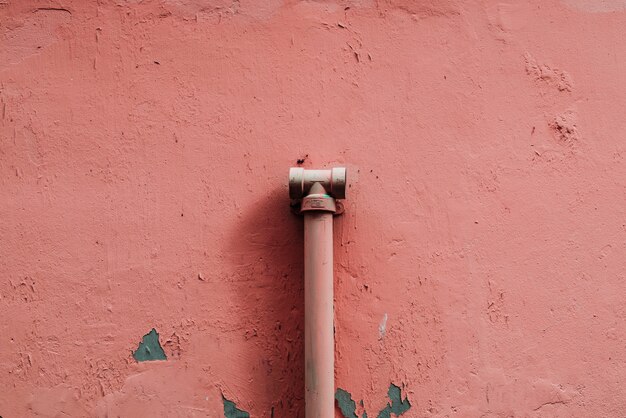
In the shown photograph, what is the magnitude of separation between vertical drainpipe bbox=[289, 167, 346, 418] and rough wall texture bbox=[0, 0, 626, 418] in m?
0.07

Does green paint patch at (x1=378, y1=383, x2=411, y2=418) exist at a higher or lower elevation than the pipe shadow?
lower

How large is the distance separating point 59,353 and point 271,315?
51 cm

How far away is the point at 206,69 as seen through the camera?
1.78 metres

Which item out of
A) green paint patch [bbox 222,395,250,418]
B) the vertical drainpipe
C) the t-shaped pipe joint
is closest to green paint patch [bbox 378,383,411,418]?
the vertical drainpipe

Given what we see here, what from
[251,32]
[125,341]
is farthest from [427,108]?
[125,341]

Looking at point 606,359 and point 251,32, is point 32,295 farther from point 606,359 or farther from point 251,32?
point 606,359

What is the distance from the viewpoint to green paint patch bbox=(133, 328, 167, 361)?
1.63 m

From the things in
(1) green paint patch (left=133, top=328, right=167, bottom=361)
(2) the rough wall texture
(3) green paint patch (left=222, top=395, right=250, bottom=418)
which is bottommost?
(3) green paint patch (left=222, top=395, right=250, bottom=418)

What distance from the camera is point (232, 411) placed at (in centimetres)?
162

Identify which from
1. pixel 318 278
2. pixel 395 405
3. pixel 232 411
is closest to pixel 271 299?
pixel 318 278

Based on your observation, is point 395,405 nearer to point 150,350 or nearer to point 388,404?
point 388,404

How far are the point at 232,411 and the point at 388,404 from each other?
366 millimetres

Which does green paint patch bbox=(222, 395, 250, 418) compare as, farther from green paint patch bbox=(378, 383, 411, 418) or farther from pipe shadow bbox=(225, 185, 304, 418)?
green paint patch bbox=(378, 383, 411, 418)

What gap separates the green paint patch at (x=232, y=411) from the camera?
162 centimetres
